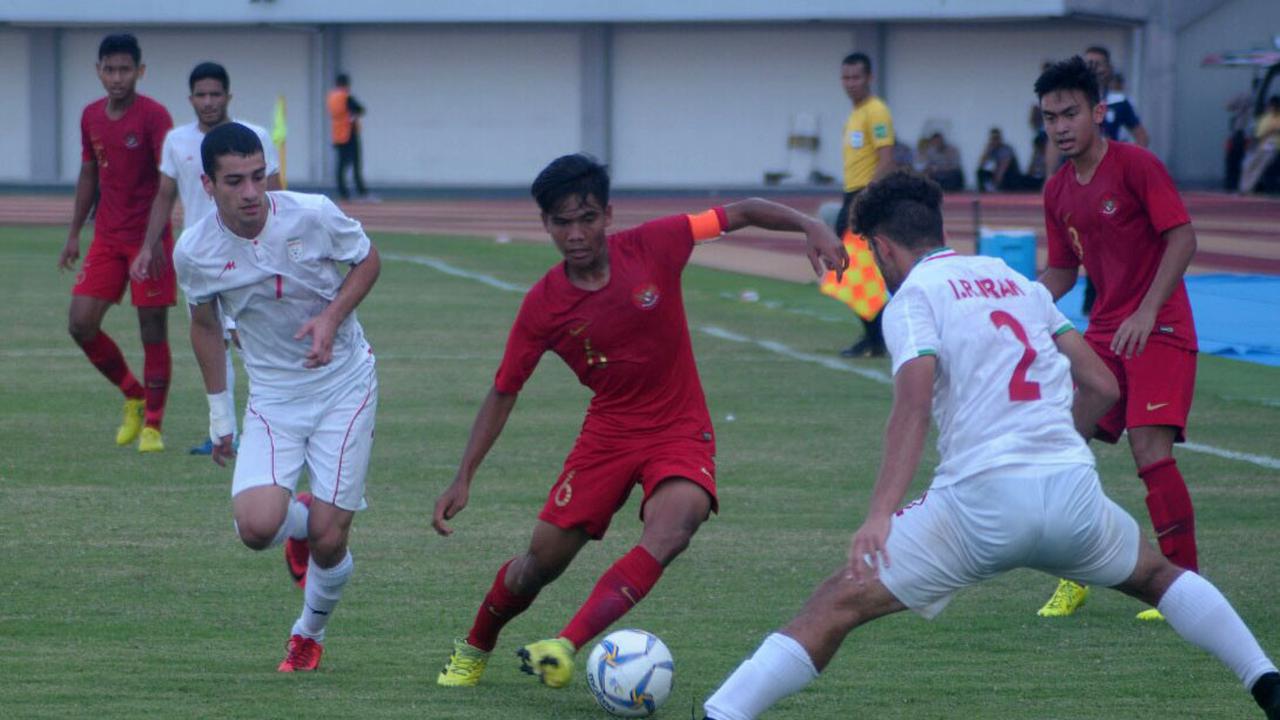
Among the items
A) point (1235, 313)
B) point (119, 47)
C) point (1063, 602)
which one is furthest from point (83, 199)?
point (1235, 313)

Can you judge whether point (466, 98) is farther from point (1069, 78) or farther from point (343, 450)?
point (343, 450)

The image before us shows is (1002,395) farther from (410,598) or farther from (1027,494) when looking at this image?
(410,598)

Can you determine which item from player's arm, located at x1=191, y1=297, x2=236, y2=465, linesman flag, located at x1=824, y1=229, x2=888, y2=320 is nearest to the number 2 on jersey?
player's arm, located at x1=191, y1=297, x2=236, y2=465

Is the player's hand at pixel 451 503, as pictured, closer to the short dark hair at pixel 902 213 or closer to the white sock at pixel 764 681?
the white sock at pixel 764 681

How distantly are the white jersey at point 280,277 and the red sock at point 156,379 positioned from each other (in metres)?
4.51

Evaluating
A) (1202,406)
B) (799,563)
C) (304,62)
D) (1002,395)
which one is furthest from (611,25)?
(1002,395)

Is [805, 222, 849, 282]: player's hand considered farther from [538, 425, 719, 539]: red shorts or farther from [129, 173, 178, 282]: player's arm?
[129, 173, 178, 282]: player's arm

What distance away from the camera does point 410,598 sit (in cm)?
746

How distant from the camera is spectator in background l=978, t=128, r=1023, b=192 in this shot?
130ft

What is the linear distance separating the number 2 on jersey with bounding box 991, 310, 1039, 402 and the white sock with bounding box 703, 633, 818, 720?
91 cm

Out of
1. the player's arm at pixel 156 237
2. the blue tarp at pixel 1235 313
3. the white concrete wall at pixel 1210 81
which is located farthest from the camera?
the white concrete wall at pixel 1210 81

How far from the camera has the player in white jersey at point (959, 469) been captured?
15.7 feet

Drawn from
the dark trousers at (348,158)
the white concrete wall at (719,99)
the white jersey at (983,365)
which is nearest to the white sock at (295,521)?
the white jersey at (983,365)

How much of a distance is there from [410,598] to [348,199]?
34668 millimetres
